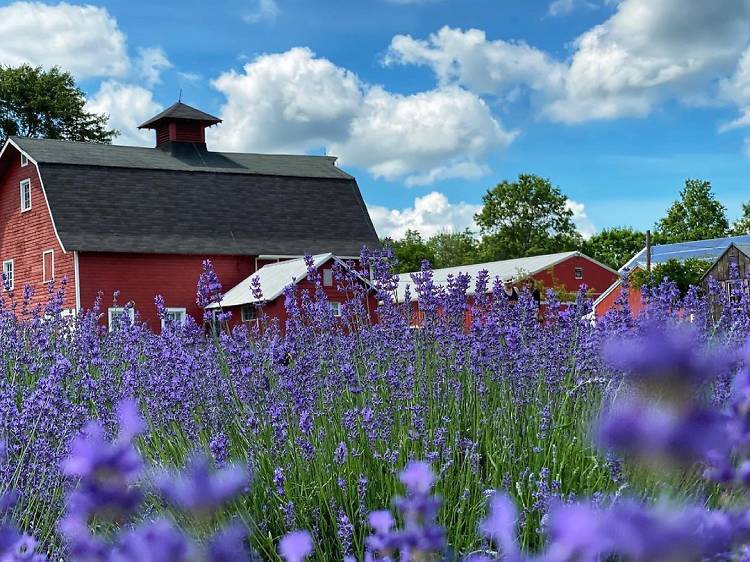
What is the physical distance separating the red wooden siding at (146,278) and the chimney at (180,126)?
7031 millimetres

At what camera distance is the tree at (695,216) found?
71.1 metres

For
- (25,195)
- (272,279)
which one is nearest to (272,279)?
(272,279)

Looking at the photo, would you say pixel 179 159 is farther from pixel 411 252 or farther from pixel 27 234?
pixel 411 252

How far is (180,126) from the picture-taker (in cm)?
3653

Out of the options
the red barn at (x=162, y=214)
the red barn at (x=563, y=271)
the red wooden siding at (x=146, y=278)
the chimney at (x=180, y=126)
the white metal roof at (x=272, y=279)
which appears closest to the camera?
the white metal roof at (x=272, y=279)

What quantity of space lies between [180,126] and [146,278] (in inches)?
→ 342

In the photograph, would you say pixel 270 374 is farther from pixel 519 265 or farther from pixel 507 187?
pixel 507 187

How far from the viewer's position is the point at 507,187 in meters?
66.9

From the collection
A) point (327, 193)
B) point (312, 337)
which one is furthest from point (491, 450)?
point (327, 193)

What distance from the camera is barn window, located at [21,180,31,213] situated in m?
32.9

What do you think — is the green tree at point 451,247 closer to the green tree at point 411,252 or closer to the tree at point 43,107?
the green tree at point 411,252

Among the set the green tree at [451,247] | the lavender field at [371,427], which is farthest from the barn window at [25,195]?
the green tree at [451,247]

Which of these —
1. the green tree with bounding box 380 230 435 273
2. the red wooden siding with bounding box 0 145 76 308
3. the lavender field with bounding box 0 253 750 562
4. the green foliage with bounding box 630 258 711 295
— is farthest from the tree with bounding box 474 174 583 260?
the lavender field with bounding box 0 253 750 562

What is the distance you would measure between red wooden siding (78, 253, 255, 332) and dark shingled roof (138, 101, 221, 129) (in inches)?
285
